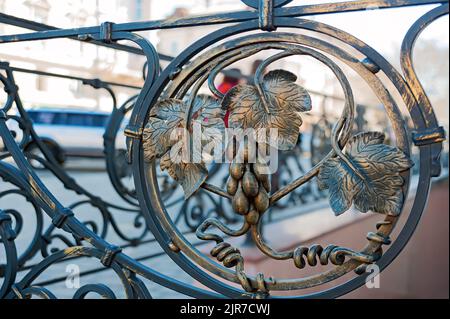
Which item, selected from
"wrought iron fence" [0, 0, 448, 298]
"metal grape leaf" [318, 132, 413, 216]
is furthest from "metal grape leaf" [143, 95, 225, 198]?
"metal grape leaf" [318, 132, 413, 216]

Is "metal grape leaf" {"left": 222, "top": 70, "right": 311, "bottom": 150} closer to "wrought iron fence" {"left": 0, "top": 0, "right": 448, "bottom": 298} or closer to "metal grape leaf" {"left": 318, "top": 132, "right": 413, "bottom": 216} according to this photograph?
"wrought iron fence" {"left": 0, "top": 0, "right": 448, "bottom": 298}

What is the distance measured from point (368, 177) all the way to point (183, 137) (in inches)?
16.8

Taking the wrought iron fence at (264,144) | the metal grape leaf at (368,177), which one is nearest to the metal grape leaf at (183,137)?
the wrought iron fence at (264,144)

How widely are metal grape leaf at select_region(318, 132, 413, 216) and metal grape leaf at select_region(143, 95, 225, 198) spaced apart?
0.27 metres

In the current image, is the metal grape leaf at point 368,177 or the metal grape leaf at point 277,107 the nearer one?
the metal grape leaf at point 368,177

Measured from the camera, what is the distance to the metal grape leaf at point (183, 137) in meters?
1.22

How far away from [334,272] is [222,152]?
0.36m

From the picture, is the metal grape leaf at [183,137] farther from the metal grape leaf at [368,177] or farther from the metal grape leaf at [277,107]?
the metal grape leaf at [368,177]

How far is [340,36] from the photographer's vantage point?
1.09 m

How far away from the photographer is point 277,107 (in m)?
1.17

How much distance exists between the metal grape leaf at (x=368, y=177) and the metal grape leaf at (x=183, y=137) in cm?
27

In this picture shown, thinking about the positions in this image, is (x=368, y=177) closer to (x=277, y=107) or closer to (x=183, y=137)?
(x=277, y=107)
